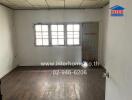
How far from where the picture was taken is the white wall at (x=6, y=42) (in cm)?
482

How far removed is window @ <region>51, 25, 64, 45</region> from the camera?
616cm

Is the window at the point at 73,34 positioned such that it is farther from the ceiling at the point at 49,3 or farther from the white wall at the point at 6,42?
the white wall at the point at 6,42

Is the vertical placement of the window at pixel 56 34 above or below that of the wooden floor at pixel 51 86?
above

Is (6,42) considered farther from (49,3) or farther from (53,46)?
(49,3)

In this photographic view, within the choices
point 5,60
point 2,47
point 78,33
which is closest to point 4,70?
point 5,60

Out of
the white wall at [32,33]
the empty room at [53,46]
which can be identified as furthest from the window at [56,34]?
the white wall at [32,33]

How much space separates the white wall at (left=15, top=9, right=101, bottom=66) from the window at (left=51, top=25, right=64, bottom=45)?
24 centimetres

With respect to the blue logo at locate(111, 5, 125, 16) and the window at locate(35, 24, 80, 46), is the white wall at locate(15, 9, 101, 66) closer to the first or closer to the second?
the window at locate(35, 24, 80, 46)

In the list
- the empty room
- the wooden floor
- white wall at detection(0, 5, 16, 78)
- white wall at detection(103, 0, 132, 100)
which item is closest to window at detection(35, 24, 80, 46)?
the empty room

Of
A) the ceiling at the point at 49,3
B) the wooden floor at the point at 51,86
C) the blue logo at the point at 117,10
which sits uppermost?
the ceiling at the point at 49,3

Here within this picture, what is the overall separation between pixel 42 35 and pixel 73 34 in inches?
57.2

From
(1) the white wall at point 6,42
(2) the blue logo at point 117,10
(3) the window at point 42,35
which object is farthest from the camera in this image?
(3) the window at point 42,35

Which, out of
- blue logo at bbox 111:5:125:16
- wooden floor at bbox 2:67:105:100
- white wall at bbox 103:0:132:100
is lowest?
wooden floor at bbox 2:67:105:100

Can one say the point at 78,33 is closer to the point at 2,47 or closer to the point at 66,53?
the point at 66,53
